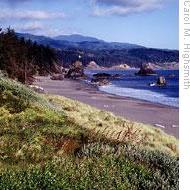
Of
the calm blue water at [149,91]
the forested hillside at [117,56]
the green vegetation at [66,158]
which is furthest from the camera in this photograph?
the forested hillside at [117,56]

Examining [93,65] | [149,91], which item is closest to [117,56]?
[93,65]

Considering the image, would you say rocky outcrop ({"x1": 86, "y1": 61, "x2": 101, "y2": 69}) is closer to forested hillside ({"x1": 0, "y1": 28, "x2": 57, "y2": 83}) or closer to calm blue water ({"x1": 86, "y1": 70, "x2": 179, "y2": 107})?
forested hillside ({"x1": 0, "y1": 28, "x2": 57, "y2": 83})

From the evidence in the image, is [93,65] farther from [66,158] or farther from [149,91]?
[66,158]

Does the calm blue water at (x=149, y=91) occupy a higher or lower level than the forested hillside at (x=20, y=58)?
lower

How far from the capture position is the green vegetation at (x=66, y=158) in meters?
9.33

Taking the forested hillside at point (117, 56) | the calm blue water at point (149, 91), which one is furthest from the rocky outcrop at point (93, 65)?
the calm blue water at point (149, 91)

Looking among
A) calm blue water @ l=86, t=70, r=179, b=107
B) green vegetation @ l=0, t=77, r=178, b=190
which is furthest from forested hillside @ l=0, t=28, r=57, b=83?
green vegetation @ l=0, t=77, r=178, b=190

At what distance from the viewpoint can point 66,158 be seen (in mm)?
10844

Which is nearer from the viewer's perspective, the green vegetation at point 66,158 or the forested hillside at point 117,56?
the green vegetation at point 66,158

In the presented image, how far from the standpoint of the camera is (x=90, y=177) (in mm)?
9711

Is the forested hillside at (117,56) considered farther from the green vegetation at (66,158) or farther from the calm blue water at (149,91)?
the green vegetation at (66,158)

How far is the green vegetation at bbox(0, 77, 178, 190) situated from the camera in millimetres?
9328

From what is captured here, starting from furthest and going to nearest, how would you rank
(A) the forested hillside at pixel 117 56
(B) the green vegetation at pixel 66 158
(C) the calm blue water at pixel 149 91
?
(A) the forested hillside at pixel 117 56
(C) the calm blue water at pixel 149 91
(B) the green vegetation at pixel 66 158

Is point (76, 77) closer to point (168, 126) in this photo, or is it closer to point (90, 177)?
point (168, 126)
